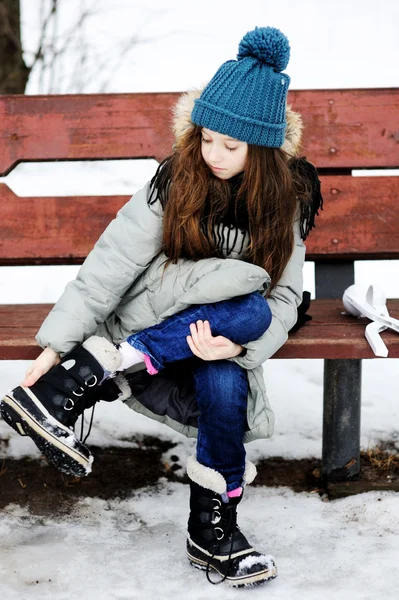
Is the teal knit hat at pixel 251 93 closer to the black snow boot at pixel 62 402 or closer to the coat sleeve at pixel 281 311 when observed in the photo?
the coat sleeve at pixel 281 311

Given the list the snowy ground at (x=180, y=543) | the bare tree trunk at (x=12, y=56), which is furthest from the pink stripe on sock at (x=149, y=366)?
the bare tree trunk at (x=12, y=56)

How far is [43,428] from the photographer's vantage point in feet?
6.92

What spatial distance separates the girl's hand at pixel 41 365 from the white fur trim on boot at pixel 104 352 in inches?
3.7

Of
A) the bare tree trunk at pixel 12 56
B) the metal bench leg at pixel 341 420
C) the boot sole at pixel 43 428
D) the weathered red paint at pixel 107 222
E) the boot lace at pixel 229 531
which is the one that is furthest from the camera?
the bare tree trunk at pixel 12 56

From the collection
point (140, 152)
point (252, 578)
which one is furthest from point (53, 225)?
point (252, 578)

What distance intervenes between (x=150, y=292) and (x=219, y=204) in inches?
12.7

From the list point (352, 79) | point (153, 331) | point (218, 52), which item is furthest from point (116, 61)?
point (153, 331)

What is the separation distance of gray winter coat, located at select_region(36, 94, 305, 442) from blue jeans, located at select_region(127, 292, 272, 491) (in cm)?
3

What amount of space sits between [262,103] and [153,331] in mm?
690

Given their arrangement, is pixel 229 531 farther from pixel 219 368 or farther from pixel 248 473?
pixel 219 368

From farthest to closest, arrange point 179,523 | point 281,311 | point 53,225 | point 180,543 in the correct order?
point 53,225
point 179,523
point 180,543
point 281,311

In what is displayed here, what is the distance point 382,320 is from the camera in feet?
7.98

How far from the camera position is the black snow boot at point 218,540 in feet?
7.19

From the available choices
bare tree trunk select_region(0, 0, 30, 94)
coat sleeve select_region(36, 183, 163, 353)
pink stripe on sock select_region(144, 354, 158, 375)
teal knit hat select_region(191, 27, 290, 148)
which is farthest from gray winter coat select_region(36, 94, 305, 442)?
bare tree trunk select_region(0, 0, 30, 94)
